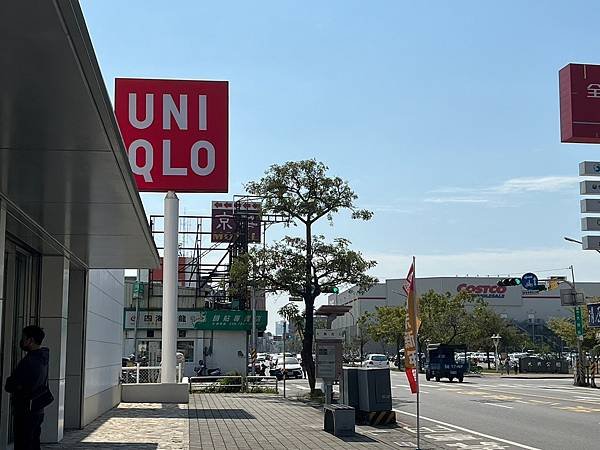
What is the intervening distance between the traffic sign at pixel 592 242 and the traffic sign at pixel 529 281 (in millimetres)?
18061

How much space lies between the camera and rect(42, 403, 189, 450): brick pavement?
14.8m

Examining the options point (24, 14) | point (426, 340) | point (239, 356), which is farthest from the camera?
point (426, 340)

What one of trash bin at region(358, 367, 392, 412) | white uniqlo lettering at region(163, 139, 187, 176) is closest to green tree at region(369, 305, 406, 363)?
white uniqlo lettering at region(163, 139, 187, 176)

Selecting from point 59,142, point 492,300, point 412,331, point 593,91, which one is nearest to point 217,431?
point 412,331

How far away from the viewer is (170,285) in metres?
25.7

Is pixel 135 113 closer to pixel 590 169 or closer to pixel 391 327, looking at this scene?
pixel 590 169

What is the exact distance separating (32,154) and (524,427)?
46.9 feet

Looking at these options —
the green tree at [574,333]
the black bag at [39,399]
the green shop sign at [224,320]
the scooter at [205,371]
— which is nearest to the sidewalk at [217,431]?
the black bag at [39,399]

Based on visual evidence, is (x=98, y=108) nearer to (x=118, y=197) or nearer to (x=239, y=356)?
(x=118, y=197)

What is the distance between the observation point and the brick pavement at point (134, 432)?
14781mm

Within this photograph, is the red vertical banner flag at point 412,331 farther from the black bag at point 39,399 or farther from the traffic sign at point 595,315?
the traffic sign at point 595,315

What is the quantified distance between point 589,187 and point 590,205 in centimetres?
74

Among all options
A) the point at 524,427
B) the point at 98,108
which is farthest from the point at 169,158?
the point at 98,108

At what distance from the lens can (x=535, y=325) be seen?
368 ft
